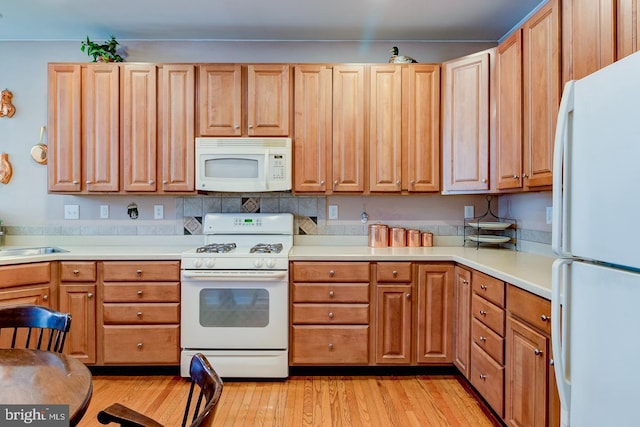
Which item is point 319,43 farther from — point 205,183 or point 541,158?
point 541,158

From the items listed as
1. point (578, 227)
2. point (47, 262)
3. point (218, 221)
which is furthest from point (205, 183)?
point (578, 227)

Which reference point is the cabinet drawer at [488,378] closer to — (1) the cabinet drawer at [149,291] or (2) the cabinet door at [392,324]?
(2) the cabinet door at [392,324]

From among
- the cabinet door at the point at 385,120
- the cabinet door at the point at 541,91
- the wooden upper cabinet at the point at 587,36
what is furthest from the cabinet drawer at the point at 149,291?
the wooden upper cabinet at the point at 587,36

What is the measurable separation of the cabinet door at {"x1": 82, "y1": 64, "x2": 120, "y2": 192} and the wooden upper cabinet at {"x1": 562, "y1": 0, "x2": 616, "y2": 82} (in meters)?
2.93

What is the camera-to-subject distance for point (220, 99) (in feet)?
9.40

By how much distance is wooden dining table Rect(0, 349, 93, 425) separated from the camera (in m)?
0.94

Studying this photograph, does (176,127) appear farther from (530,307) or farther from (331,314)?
(530,307)

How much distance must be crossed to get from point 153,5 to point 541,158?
2.70 metres

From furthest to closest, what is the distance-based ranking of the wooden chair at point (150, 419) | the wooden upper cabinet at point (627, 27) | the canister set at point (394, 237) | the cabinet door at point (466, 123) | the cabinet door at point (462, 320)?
the canister set at point (394, 237) → the cabinet door at point (466, 123) → the cabinet door at point (462, 320) → the wooden upper cabinet at point (627, 27) → the wooden chair at point (150, 419)

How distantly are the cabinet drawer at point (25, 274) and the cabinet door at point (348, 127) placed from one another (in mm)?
2106

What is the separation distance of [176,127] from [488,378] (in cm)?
269

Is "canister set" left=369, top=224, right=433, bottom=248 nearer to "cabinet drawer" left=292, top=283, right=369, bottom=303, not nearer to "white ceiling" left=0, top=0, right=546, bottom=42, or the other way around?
"cabinet drawer" left=292, top=283, right=369, bottom=303

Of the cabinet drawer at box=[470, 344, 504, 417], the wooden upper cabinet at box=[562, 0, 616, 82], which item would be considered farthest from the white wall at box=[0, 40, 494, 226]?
the cabinet drawer at box=[470, 344, 504, 417]

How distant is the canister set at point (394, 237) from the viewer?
3.05 metres
